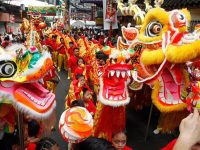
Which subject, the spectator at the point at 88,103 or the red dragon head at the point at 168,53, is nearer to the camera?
the red dragon head at the point at 168,53

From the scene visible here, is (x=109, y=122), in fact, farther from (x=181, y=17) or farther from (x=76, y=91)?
(x=181, y=17)

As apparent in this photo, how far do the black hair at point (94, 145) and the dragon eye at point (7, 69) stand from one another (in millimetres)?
781

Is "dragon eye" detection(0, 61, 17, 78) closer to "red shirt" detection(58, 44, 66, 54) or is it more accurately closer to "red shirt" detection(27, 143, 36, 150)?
"red shirt" detection(27, 143, 36, 150)

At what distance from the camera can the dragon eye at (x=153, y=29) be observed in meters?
3.87

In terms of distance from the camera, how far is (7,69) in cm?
201

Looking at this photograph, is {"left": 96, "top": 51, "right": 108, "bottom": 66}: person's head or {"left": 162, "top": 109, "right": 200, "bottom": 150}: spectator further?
{"left": 96, "top": 51, "right": 108, "bottom": 66}: person's head

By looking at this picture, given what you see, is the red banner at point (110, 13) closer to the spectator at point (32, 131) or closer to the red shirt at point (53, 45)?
the red shirt at point (53, 45)

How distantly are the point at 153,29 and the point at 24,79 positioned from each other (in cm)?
240

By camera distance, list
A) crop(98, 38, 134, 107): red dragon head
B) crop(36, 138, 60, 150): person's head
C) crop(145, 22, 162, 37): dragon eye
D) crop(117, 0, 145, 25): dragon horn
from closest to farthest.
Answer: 1. crop(36, 138, 60, 150): person's head
2. crop(98, 38, 134, 107): red dragon head
3. crop(145, 22, 162, 37): dragon eye
4. crop(117, 0, 145, 25): dragon horn

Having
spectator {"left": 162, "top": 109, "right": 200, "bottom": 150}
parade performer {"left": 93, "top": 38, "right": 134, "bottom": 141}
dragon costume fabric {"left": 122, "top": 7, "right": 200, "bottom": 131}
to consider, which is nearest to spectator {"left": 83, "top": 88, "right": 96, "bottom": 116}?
parade performer {"left": 93, "top": 38, "right": 134, "bottom": 141}

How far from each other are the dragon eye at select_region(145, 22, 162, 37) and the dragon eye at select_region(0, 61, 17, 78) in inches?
93.0

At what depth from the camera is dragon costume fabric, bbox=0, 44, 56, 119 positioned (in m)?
1.99

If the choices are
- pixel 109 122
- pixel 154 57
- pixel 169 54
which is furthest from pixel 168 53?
pixel 109 122

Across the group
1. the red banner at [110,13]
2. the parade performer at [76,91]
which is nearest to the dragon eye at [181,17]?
the parade performer at [76,91]
